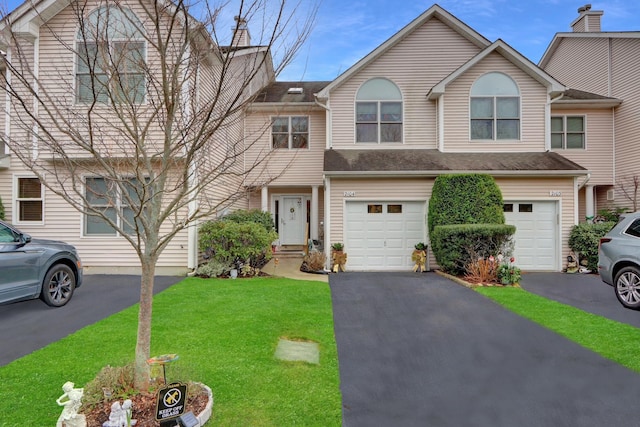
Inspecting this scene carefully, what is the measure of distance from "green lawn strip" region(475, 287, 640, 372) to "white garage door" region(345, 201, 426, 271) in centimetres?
364

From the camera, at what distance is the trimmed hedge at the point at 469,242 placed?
31.9ft

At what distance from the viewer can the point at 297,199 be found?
15.8 meters

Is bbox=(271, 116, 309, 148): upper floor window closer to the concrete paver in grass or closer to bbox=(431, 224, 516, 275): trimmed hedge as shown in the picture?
bbox=(431, 224, 516, 275): trimmed hedge

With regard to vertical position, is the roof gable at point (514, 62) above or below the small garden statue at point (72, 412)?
above

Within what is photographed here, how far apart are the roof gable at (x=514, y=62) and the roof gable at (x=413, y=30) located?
3.61 ft

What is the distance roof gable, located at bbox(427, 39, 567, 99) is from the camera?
1219 cm

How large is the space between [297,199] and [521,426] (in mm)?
13053

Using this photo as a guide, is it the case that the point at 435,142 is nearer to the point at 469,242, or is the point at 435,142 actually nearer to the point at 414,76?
the point at 414,76

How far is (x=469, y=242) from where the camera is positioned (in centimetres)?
988

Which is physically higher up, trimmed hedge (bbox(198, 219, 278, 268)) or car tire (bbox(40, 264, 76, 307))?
trimmed hedge (bbox(198, 219, 278, 268))

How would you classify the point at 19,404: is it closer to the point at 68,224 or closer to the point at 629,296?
the point at 68,224

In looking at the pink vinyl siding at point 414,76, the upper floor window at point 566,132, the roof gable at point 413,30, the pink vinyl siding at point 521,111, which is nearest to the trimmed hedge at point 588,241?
the pink vinyl siding at point 521,111

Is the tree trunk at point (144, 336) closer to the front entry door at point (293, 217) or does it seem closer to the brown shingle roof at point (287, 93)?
the brown shingle roof at point (287, 93)

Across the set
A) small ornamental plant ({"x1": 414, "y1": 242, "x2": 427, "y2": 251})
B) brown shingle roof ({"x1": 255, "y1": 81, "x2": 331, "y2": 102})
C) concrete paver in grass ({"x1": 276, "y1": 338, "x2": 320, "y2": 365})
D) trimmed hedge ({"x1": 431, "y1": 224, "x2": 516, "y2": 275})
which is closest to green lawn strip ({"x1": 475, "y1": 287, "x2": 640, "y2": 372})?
trimmed hedge ({"x1": 431, "y1": 224, "x2": 516, "y2": 275})
